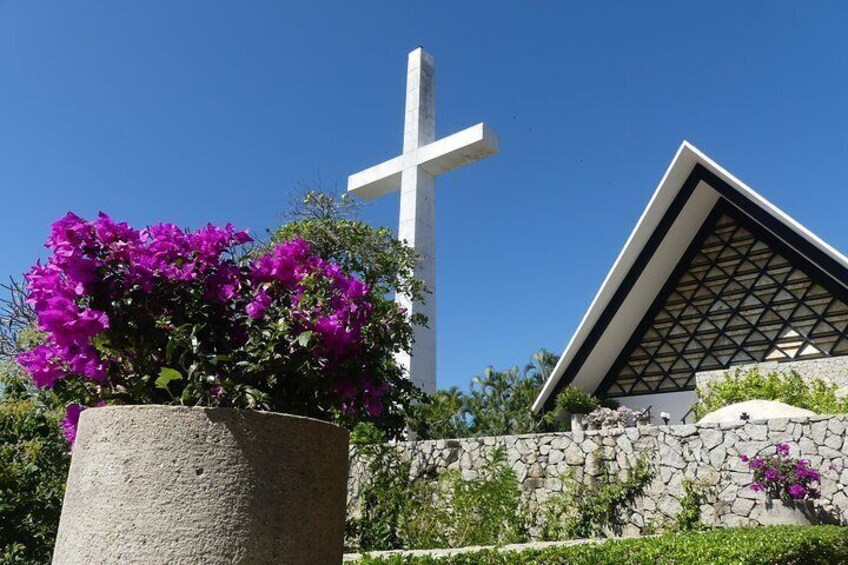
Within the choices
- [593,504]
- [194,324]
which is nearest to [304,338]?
[194,324]

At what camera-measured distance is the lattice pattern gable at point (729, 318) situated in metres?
15.2

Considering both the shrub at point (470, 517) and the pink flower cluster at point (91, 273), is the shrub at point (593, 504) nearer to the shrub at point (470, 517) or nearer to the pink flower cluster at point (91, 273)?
the shrub at point (470, 517)

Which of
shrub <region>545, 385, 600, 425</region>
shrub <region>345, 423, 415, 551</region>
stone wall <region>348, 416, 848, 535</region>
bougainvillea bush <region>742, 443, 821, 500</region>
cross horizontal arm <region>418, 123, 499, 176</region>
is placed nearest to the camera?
shrub <region>345, 423, 415, 551</region>

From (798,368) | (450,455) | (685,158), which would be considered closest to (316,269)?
(450,455)

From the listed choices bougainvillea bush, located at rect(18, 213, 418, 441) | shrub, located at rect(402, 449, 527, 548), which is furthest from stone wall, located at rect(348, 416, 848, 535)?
bougainvillea bush, located at rect(18, 213, 418, 441)

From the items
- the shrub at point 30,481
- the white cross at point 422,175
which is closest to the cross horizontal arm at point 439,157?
the white cross at point 422,175

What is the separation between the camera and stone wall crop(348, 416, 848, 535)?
8078 millimetres

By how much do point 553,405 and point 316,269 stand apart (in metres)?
15.2

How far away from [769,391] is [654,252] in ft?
14.6

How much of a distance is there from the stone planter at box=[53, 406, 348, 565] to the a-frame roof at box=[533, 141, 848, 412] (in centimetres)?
1474

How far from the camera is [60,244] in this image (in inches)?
84.1

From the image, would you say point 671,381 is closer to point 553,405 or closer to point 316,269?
point 553,405

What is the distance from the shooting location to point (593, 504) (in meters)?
8.12

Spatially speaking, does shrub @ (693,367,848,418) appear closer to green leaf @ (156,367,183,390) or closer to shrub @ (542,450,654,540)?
shrub @ (542,450,654,540)
